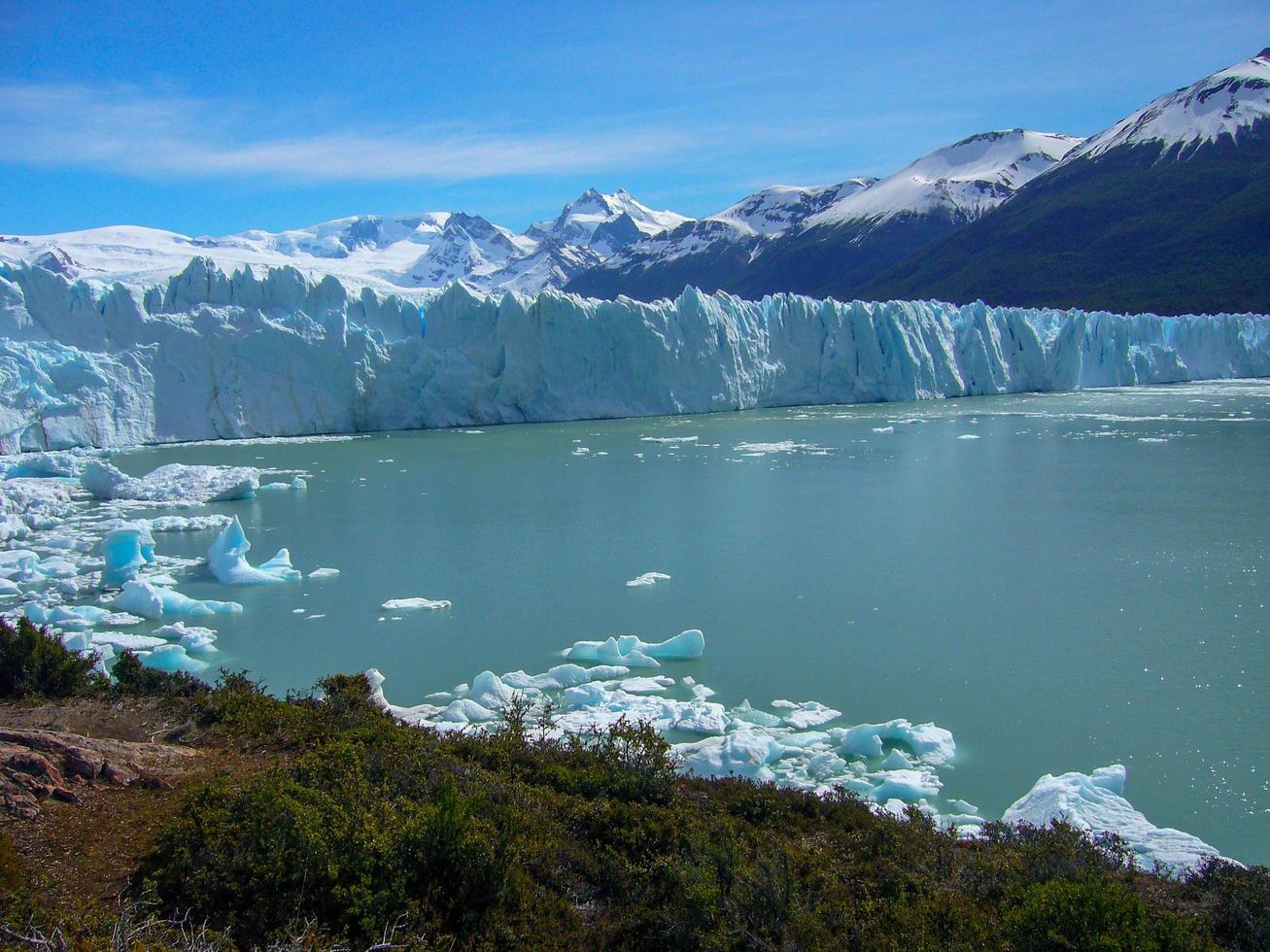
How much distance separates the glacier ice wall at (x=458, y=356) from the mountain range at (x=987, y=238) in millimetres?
7016

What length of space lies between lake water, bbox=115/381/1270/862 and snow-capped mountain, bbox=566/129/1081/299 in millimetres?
57961

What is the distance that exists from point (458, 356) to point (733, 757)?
72.8 feet

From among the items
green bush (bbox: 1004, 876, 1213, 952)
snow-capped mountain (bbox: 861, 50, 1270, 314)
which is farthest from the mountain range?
green bush (bbox: 1004, 876, 1213, 952)

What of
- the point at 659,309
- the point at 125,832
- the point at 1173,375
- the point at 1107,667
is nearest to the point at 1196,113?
the point at 1173,375

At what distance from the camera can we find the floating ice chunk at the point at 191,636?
7.12 m

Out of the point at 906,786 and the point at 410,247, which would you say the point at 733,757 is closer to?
the point at 906,786

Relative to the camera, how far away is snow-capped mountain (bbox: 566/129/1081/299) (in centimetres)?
7856

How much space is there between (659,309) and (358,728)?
24.1 metres

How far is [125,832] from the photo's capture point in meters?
3.33

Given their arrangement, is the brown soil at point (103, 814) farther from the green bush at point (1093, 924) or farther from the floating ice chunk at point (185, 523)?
the floating ice chunk at point (185, 523)

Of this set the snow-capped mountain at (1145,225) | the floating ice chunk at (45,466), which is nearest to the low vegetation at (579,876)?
the floating ice chunk at (45,466)

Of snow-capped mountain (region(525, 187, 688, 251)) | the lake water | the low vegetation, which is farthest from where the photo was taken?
snow-capped mountain (region(525, 187, 688, 251))

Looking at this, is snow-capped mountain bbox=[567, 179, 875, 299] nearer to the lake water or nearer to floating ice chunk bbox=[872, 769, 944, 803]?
the lake water

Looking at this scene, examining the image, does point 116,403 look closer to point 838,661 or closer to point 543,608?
point 543,608
